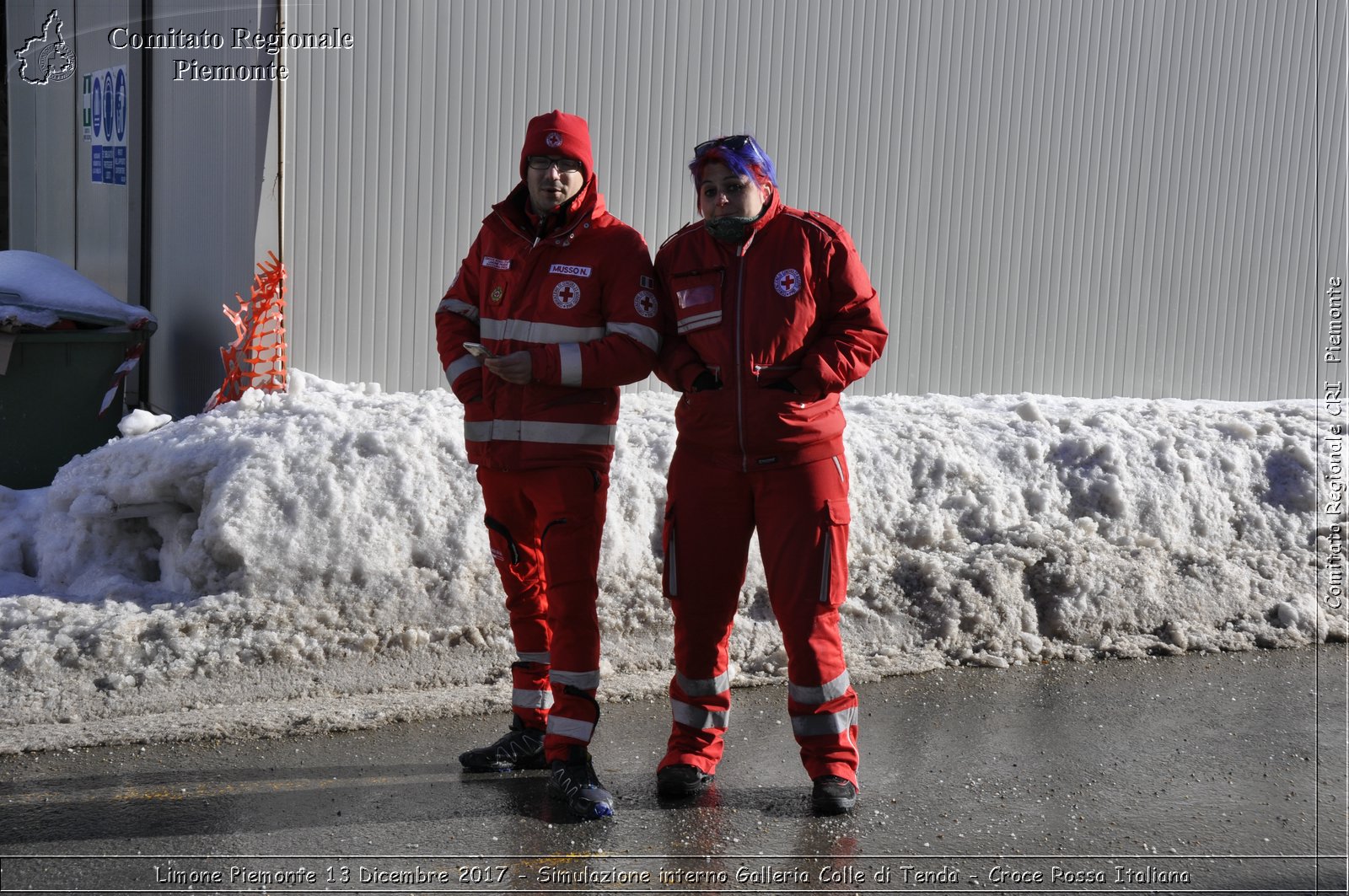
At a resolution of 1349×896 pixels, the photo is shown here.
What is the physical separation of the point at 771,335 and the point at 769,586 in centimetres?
85

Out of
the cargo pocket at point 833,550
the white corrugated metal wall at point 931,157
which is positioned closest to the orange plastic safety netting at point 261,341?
the white corrugated metal wall at point 931,157

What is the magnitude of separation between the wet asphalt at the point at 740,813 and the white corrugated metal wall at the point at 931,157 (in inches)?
138

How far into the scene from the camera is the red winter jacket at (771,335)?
14.9 ft

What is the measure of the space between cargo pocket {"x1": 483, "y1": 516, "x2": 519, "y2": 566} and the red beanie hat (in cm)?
124

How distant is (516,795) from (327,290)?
4.10 m

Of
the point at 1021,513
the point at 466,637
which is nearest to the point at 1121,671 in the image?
the point at 1021,513

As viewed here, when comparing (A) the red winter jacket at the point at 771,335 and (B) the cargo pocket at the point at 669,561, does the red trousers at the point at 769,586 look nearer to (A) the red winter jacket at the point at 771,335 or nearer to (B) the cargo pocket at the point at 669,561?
(B) the cargo pocket at the point at 669,561

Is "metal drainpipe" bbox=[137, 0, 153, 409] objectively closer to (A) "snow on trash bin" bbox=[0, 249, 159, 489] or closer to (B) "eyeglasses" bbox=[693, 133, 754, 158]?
(A) "snow on trash bin" bbox=[0, 249, 159, 489]

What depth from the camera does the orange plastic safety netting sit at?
757 cm

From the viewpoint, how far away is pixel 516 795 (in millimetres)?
4602

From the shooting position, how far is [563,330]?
4.58m

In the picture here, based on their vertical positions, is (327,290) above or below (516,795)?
above

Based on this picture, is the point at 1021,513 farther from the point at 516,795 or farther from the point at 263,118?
the point at 263,118

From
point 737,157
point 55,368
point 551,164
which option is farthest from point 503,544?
point 55,368
